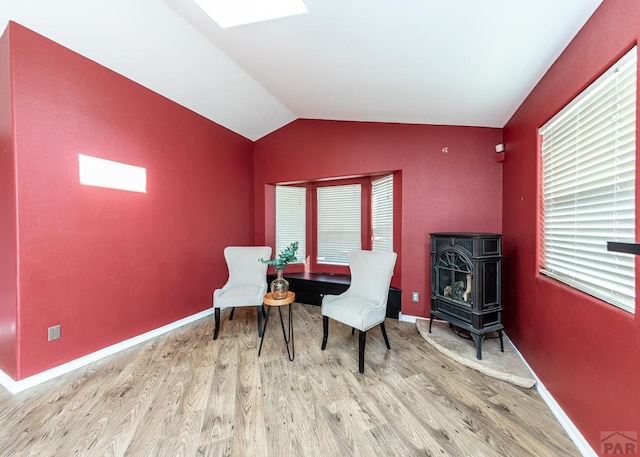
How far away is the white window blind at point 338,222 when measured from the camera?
13.1ft

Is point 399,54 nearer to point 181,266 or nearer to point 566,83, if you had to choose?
point 566,83

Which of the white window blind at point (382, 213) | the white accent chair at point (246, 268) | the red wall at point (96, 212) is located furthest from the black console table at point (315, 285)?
the red wall at point (96, 212)

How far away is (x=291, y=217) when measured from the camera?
434cm

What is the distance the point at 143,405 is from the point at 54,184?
184cm

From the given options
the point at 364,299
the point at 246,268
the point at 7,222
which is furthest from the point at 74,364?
the point at 364,299

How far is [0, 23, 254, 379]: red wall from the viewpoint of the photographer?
1.87 meters

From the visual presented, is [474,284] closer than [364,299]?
Yes

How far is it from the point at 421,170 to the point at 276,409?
2.85 m

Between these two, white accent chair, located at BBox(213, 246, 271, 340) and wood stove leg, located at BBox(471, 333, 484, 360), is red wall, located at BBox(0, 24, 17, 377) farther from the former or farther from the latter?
wood stove leg, located at BBox(471, 333, 484, 360)

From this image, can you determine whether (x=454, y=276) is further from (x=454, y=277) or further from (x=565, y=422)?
(x=565, y=422)

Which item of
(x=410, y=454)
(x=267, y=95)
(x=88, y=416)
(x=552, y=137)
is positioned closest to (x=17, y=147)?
(x=88, y=416)

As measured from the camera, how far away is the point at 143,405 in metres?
1.68

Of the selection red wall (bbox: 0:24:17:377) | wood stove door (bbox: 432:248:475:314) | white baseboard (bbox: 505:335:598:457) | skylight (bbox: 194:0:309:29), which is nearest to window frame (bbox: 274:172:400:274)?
wood stove door (bbox: 432:248:475:314)

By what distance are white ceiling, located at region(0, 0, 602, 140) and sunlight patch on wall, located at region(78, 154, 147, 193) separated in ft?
2.96
